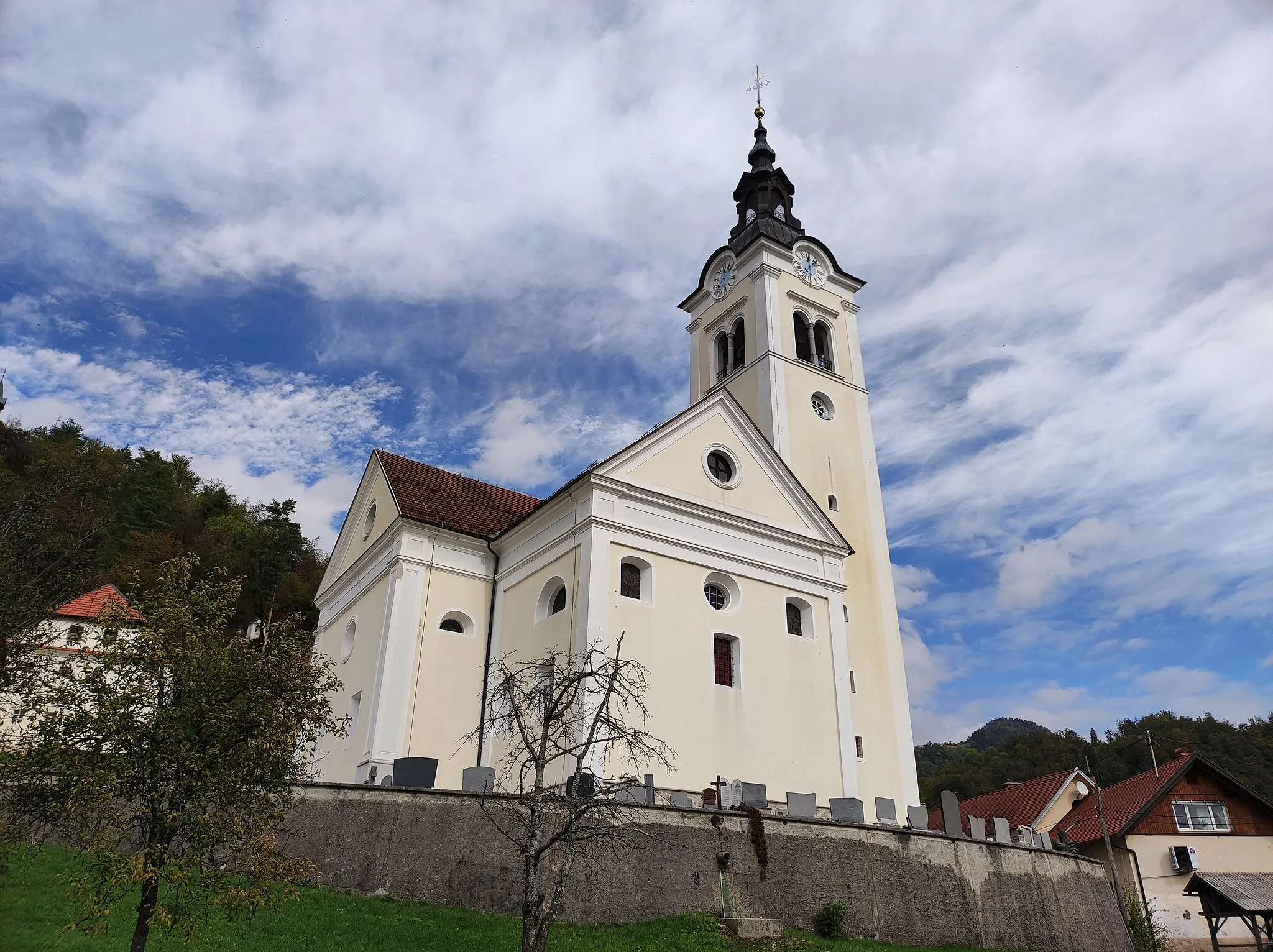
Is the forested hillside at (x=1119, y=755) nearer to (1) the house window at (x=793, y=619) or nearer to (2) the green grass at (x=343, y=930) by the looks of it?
(1) the house window at (x=793, y=619)

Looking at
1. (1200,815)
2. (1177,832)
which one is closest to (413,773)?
(1177,832)

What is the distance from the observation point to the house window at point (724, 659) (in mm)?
24688

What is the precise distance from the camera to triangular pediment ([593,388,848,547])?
25594 mm

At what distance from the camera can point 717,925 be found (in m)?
16.9

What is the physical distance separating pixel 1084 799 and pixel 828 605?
16.9 meters

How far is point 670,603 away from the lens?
2453 centimetres

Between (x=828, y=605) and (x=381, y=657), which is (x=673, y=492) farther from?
(x=381, y=657)

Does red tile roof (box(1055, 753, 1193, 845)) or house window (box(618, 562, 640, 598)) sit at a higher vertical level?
house window (box(618, 562, 640, 598))

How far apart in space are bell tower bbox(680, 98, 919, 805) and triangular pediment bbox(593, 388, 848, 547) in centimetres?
429

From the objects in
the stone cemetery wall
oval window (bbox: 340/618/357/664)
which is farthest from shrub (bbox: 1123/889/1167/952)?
oval window (bbox: 340/618/357/664)

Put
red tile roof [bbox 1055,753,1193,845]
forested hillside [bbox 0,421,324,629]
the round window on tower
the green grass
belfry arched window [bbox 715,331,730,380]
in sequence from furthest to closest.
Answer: forested hillside [bbox 0,421,324,629], belfry arched window [bbox 715,331,730,380], the round window on tower, red tile roof [bbox 1055,753,1193,845], the green grass

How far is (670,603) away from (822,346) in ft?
52.5

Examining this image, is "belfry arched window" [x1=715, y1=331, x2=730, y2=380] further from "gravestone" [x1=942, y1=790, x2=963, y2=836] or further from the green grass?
the green grass

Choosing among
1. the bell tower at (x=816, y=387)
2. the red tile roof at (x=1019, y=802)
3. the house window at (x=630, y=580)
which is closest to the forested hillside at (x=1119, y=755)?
the red tile roof at (x=1019, y=802)
